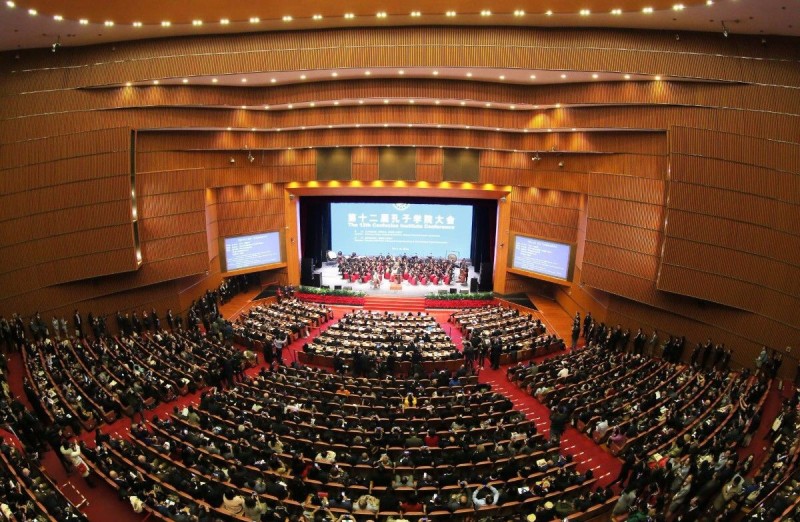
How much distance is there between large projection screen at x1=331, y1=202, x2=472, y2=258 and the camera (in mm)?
24422

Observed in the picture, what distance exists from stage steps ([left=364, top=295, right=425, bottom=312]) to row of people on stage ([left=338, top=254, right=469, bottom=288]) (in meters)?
1.51

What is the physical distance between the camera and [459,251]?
82.2 ft

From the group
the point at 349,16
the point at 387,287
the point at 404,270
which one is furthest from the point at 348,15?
the point at 404,270

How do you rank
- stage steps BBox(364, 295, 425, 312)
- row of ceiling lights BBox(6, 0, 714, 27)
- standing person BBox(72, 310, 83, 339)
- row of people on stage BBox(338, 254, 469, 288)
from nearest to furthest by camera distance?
1. row of ceiling lights BBox(6, 0, 714, 27)
2. standing person BBox(72, 310, 83, 339)
3. stage steps BBox(364, 295, 425, 312)
4. row of people on stage BBox(338, 254, 469, 288)

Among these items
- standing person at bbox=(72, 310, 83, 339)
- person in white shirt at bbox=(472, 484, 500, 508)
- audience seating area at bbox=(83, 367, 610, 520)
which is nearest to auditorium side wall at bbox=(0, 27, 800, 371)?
standing person at bbox=(72, 310, 83, 339)

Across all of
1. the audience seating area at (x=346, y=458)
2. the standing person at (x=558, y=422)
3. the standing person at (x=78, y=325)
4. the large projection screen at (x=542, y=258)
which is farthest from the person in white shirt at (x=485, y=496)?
the standing person at (x=78, y=325)

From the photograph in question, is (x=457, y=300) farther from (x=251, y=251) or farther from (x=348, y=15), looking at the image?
(x=348, y=15)

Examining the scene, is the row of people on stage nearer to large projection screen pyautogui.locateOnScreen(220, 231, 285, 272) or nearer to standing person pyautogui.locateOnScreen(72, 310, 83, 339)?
large projection screen pyautogui.locateOnScreen(220, 231, 285, 272)

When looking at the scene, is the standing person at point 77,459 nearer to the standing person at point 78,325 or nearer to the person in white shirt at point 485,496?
the person in white shirt at point 485,496

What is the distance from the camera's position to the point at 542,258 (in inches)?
844

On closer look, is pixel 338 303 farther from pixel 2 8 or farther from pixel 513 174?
pixel 2 8

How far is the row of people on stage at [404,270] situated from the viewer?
23766mm

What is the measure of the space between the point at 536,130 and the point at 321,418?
13503mm

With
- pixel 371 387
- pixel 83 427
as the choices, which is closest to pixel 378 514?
pixel 371 387
